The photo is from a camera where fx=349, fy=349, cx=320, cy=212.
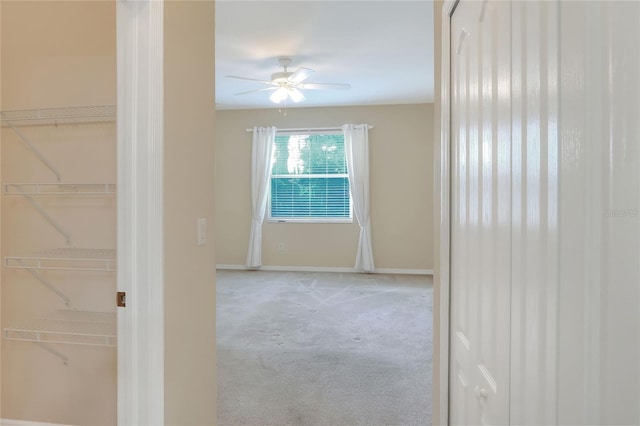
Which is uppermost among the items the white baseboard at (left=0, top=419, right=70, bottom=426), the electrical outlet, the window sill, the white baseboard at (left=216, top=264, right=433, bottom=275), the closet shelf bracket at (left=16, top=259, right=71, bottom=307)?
the electrical outlet

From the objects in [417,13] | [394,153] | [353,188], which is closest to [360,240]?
[353,188]

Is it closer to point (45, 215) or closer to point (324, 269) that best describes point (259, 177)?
point (324, 269)

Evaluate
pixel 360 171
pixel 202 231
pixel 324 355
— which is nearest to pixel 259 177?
pixel 360 171

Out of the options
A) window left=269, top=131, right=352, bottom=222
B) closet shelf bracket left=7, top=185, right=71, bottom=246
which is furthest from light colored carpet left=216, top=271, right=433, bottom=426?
window left=269, top=131, right=352, bottom=222

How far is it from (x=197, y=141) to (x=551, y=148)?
130cm

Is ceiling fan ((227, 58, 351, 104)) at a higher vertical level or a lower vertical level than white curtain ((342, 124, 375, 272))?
higher

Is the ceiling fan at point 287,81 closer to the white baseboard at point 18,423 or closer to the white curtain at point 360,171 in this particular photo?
the white curtain at point 360,171

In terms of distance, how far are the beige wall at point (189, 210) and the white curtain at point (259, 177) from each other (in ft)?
14.0

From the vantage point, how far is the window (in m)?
5.94

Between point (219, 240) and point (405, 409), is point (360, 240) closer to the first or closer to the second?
point (219, 240)

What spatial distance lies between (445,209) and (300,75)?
295cm

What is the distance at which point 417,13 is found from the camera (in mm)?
2893

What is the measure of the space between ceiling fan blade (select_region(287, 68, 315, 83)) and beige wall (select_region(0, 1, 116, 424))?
2.14 m

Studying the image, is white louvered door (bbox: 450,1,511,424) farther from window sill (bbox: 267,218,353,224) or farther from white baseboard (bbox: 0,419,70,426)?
window sill (bbox: 267,218,353,224)
